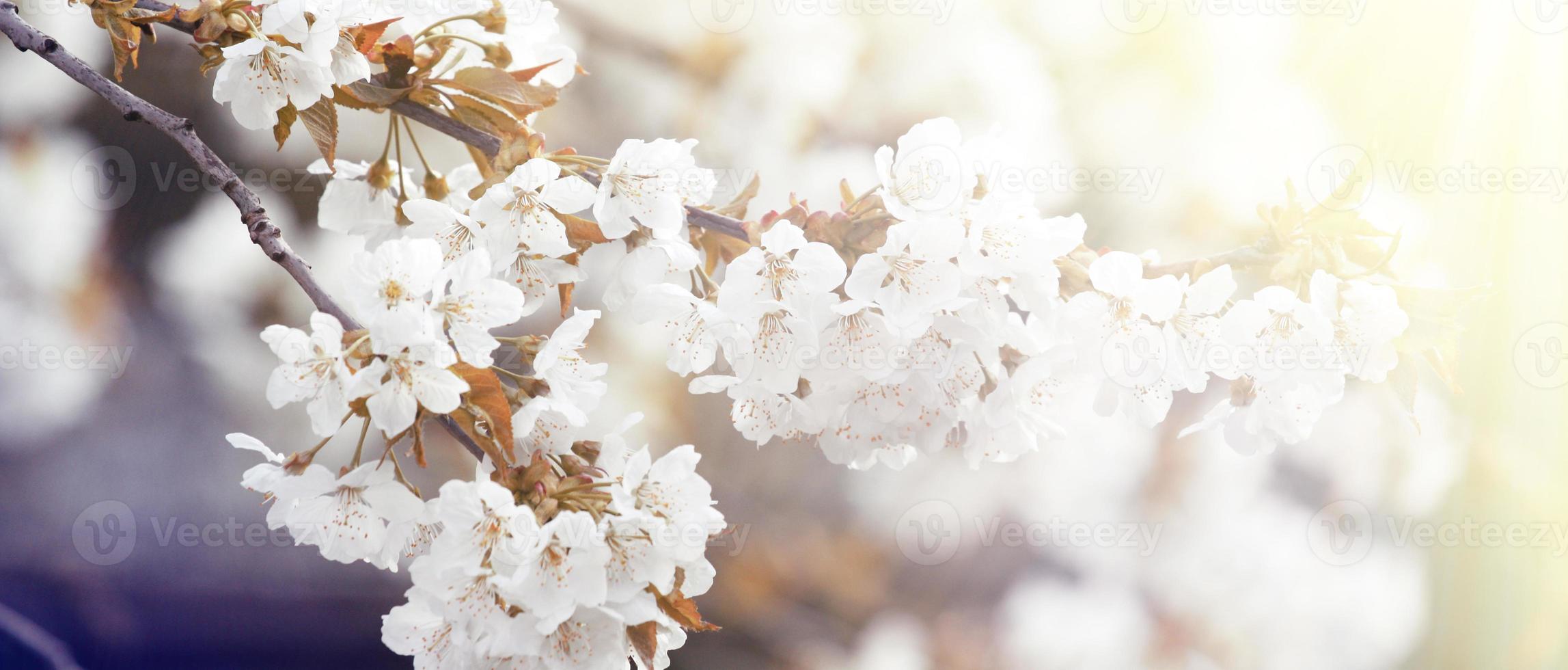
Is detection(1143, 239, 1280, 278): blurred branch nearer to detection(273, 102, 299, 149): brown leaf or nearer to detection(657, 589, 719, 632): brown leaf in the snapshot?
detection(657, 589, 719, 632): brown leaf

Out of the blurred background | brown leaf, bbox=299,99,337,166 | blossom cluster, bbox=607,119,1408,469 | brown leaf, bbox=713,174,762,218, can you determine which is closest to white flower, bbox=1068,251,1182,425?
blossom cluster, bbox=607,119,1408,469

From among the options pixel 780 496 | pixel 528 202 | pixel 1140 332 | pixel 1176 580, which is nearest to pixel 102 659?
pixel 780 496

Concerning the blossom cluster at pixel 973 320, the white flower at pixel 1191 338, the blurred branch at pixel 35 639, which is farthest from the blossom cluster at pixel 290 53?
the blurred branch at pixel 35 639

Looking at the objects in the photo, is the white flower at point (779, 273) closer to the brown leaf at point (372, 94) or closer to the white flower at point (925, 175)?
the white flower at point (925, 175)

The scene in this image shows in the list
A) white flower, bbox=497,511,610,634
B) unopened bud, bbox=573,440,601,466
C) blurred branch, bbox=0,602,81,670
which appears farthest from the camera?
blurred branch, bbox=0,602,81,670

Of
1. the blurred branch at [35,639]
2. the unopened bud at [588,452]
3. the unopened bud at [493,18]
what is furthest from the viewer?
the blurred branch at [35,639]

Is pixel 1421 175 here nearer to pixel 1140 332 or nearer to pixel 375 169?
pixel 1140 332

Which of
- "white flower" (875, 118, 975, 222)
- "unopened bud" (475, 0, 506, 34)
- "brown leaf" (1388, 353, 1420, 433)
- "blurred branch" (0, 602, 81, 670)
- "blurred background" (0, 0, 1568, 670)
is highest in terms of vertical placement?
"white flower" (875, 118, 975, 222)
